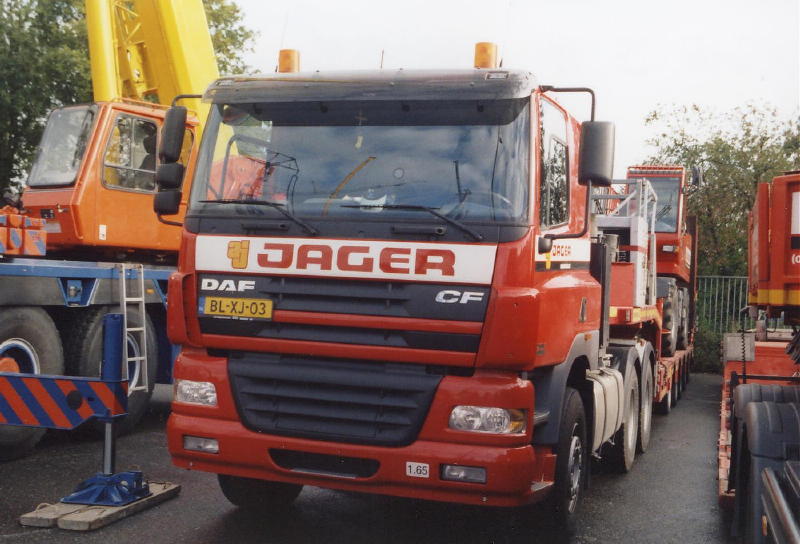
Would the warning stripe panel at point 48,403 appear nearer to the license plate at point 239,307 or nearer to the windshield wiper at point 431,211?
the license plate at point 239,307

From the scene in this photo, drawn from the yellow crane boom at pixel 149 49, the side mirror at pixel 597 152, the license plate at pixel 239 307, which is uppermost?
the yellow crane boom at pixel 149 49

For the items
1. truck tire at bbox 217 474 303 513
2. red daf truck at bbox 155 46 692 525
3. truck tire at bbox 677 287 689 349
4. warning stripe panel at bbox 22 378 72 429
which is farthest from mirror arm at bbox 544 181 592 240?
truck tire at bbox 677 287 689 349

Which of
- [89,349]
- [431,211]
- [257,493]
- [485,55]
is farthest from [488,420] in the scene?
[89,349]

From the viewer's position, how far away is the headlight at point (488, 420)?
178 inches

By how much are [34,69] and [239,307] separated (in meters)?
21.6

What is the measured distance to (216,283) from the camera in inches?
197

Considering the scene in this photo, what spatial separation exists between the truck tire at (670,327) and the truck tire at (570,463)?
25.8 ft

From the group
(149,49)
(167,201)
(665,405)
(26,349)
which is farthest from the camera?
(665,405)

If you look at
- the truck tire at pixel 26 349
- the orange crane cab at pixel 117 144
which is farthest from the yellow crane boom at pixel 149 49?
the truck tire at pixel 26 349

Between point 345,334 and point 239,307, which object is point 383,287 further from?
point 239,307

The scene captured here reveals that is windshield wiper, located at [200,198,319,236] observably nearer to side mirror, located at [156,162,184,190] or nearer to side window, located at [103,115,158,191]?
side mirror, located at [156,162,184,190]

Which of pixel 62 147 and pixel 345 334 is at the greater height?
pixel 62 147

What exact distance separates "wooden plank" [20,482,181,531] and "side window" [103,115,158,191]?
3540 millimetres

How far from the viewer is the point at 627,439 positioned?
7.84m
